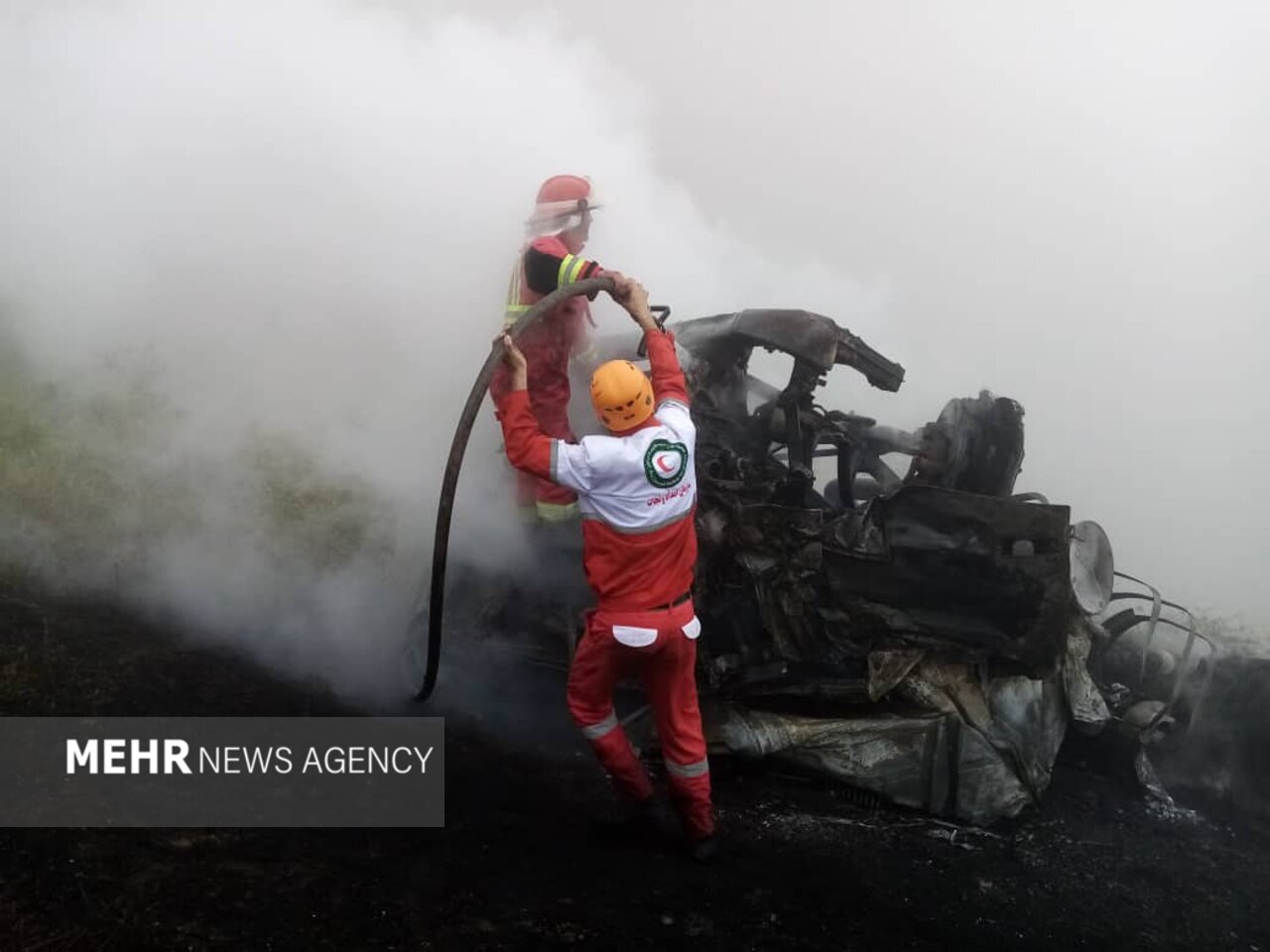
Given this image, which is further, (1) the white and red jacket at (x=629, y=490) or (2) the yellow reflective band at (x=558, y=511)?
(2) the yellow reflective band at (x=558, y=511)

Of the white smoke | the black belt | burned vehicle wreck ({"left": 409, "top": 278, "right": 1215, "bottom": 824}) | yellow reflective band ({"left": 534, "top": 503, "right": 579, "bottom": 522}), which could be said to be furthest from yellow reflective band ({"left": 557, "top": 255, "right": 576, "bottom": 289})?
the white smoke

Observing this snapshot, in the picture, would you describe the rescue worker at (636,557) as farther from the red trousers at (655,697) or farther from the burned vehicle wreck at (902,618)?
the burned vehicle wreck at (902,618)

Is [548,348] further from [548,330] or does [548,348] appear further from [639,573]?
[639,573]

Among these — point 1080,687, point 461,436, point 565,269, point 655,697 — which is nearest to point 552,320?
point 565,269

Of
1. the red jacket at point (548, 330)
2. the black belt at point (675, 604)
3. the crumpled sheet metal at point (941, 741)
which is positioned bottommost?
the crumpled sheet metal at point (941, 741)

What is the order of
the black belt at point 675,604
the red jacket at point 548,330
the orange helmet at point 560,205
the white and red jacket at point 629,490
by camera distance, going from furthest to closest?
the orange helmet at point 560,205
the red jacket at point 548,330
the black belt at point 675,604
the white and red jacket at point 629,490

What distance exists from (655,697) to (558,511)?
1.11 meters

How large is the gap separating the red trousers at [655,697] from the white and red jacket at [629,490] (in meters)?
0.08

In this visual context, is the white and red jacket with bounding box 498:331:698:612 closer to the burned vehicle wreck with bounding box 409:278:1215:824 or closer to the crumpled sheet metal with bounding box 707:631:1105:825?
the burned vehicle wreck with bounding box 409:278:1215:824

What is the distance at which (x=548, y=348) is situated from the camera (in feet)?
15.1

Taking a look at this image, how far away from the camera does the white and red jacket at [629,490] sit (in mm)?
3535

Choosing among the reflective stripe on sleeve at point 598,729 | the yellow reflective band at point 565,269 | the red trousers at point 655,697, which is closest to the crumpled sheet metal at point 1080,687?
the red trousers at point 655,697

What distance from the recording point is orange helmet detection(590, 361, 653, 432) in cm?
354

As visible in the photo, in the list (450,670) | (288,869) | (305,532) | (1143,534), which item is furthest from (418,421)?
(1143,534)
